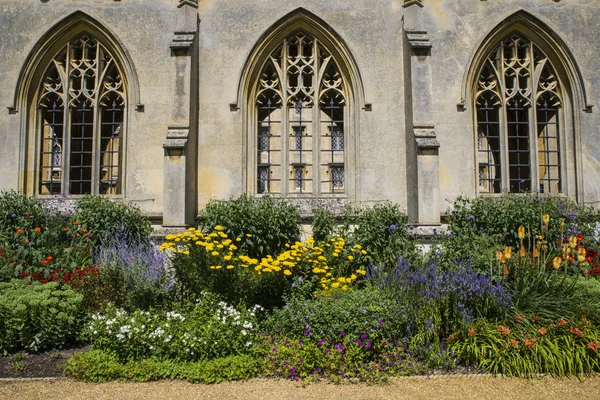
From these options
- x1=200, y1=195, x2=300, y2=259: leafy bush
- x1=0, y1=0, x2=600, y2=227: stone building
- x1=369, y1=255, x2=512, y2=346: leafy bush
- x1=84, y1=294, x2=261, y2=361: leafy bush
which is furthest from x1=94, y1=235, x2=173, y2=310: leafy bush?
x1=369, y1=255, x2=512, y2=346: leafy bush

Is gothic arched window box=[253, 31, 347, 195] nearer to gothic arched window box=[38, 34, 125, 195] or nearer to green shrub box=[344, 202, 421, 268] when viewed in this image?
green shrub box=[344, 202, 421, 268]

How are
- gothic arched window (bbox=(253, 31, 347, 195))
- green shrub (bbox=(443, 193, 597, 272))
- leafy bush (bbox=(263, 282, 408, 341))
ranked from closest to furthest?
leafy bush (bbox=(263, 282, 408, 341)), green shrub (bbox=(443, 193, 597, 272)), gothic arched window (bbox=(253, 31, 347, 195))

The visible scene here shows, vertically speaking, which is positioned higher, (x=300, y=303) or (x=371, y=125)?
(x=371, y=125)

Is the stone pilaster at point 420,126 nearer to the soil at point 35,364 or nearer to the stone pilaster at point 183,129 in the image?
the stone pilaster at point 183,129

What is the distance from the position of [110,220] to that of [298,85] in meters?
4.88

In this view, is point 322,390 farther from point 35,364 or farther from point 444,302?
point 35,364

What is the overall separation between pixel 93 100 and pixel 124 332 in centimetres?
675

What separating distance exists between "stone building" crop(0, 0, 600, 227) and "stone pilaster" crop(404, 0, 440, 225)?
0.34ft

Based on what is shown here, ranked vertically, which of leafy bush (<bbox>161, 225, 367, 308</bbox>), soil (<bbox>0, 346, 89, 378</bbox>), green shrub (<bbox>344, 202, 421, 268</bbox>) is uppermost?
green shrub (<bbox>344, 202, 421, 268</bbox>)

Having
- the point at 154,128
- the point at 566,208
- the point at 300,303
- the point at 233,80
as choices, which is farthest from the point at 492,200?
the point at 154,128

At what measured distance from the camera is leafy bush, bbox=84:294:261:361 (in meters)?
5.27

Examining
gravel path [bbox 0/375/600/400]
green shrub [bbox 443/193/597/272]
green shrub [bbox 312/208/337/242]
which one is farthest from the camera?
green shrub [bbox 312/208/337/242]

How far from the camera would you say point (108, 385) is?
15.9 feet

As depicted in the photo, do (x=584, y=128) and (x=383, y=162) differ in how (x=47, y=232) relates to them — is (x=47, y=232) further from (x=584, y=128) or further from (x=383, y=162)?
(x=584, y=128)
